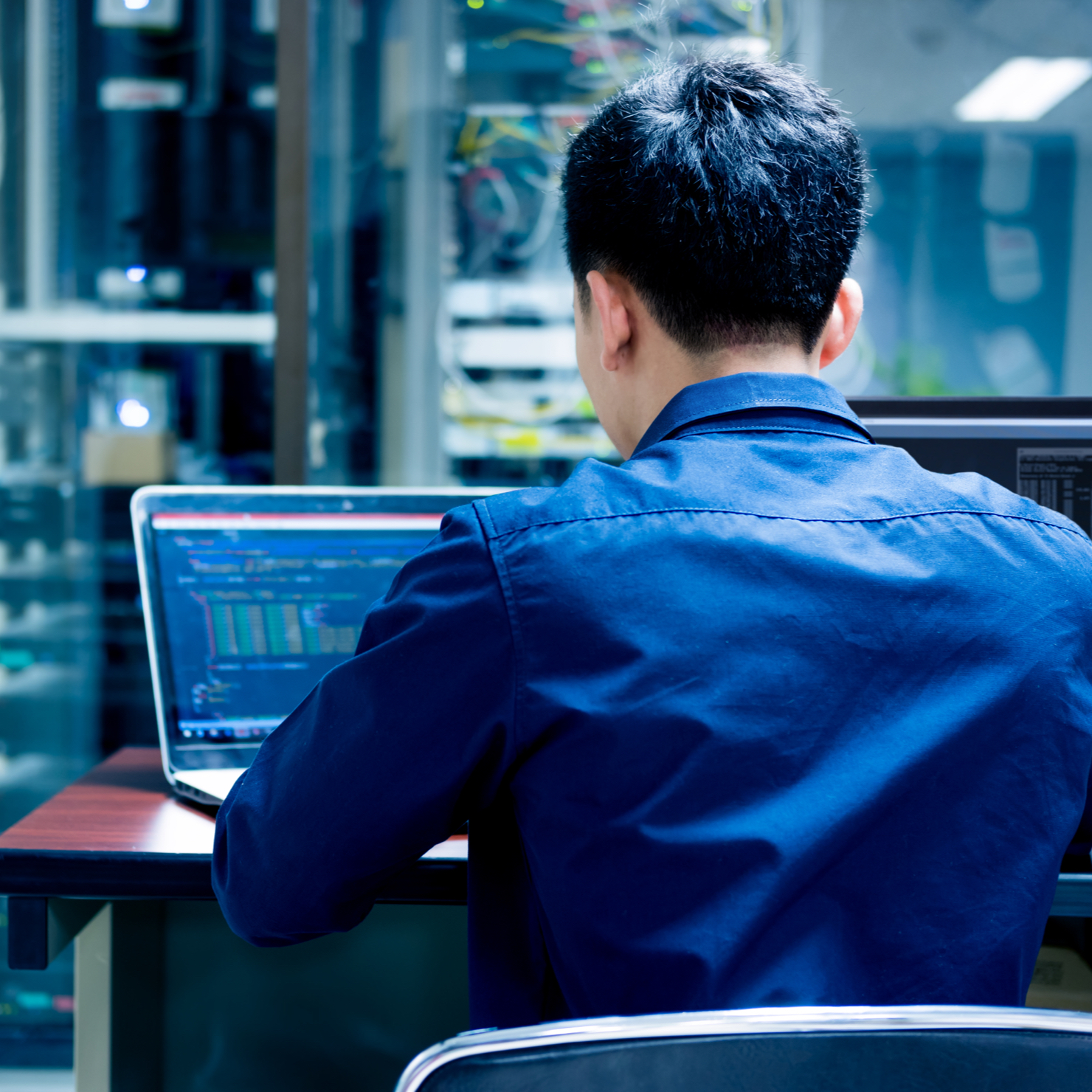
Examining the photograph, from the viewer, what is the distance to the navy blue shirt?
62 centimetres

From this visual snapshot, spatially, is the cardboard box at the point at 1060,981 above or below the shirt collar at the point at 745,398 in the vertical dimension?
below

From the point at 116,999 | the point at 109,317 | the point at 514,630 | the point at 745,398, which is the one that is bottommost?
the point at 116,999

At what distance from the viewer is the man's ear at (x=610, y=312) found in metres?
0.78

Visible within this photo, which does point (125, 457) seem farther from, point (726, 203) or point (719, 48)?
point (726, 203)

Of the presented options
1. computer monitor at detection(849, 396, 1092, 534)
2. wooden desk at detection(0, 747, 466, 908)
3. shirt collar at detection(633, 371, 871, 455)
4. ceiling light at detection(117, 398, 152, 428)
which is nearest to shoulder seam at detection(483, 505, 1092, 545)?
shirt collar at detection(633, 371, 871, 455)

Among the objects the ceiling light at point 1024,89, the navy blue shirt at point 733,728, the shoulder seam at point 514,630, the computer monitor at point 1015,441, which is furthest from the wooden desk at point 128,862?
the ceiling light at point 1024,89

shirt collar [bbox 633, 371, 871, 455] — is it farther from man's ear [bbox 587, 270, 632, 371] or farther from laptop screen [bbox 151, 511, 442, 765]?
laptop screen [bbox 151, 511, 442, 765]

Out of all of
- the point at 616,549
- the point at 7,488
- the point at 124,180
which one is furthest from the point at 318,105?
the point at 616,549

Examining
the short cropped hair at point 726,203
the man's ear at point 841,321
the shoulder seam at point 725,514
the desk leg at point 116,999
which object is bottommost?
the desk leg at point 116,999

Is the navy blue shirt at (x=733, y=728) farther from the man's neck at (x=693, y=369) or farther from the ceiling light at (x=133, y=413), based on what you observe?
the ceiling light at (x=133, y=413)

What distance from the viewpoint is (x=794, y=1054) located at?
0.47 m

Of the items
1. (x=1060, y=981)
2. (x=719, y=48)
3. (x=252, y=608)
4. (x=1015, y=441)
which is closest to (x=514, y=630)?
(x=252, y=608)

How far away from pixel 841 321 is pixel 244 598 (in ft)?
2.43

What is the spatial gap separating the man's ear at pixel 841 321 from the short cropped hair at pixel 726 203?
0.02m
